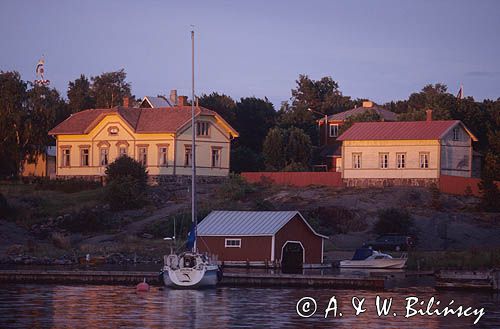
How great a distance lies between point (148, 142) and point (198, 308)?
2149 inches

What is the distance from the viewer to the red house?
66125mm

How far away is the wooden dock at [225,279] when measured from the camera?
5406 centimetres

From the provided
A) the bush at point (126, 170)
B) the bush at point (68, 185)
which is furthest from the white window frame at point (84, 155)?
the bush at point (126, 170)

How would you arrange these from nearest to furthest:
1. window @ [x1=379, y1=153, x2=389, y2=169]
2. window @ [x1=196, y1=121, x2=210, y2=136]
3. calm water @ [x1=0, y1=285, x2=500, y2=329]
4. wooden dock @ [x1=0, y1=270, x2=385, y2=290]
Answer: calm water @ [x1=0, y1=285, x2=500, y2=329]
wooden dock @ [x1=0, y1=270, x2=385, y2=290]
window @ [x1=379, y1=153, x2=389, y2=169]
window @ [x1=196, y1=121, x2=210, y2=136]

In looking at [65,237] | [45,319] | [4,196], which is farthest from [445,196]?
[45,319]

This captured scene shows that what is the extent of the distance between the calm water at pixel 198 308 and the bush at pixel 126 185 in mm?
32660

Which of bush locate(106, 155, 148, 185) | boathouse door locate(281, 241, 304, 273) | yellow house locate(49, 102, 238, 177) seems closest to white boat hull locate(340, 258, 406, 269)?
boathouse door locate(281, 241, 304, 273)

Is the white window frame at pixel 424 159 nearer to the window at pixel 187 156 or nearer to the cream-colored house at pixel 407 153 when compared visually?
the cream-colored house at pixel 407 153

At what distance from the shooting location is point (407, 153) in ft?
304

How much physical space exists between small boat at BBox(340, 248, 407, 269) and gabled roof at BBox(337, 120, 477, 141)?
81.1ft

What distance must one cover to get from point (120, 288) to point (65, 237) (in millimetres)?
27101

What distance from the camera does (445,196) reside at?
87938 mm

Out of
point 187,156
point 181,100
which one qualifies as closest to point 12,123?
point 181,100

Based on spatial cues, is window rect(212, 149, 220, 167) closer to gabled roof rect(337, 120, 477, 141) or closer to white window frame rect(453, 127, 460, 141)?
gabled roof rect(337, 120, 477, 141)
